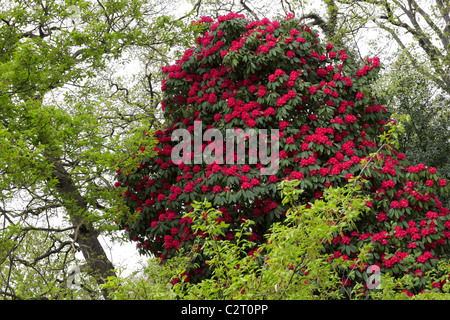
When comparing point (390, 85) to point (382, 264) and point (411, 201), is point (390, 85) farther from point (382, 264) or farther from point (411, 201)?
point (382, 264)

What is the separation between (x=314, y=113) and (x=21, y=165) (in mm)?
3534

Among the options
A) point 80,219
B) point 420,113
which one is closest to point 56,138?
point 80,219

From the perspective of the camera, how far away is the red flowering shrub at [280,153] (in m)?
5.48

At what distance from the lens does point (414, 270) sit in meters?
5.38

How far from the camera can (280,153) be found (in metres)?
5.75

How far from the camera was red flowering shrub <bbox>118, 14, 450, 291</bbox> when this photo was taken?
5.48 metres

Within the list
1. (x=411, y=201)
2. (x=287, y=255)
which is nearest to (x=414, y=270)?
(x=411, y=201)

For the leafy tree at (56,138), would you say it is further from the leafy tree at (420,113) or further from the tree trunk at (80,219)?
the leafy tree at (420,113)

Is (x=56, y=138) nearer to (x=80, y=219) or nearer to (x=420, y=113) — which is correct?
(x=80, y=219)
